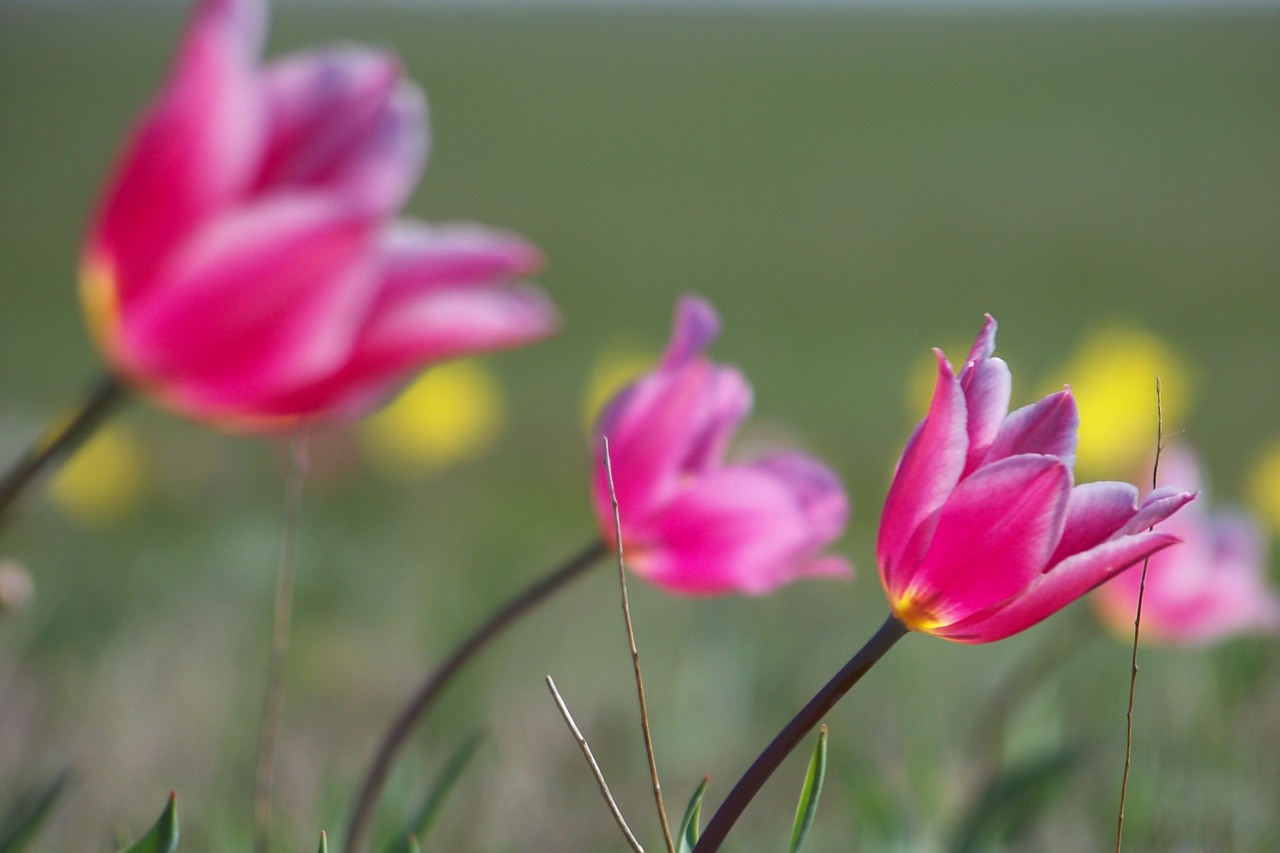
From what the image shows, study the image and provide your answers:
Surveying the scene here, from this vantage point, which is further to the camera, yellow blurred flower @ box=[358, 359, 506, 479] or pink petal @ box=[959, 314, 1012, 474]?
yellow blurred flower @ box=[358, 359, 506, 479]

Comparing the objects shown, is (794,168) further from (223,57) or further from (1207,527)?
(223,57)

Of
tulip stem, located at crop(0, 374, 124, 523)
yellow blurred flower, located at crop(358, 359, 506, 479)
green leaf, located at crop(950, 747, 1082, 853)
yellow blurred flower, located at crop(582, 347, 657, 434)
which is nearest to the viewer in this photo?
tulip stem, located at crop(0, 374, 124, 523)

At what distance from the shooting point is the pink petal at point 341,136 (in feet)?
1.07

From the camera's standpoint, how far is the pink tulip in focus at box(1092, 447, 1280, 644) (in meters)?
0.68

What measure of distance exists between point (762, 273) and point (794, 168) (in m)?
1.64

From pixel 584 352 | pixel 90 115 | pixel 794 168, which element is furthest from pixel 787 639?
pixel 90 115

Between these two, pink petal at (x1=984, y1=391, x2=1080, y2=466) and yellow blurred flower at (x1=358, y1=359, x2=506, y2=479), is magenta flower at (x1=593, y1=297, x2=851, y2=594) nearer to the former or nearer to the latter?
pink petal at (x1=984, y1=391, x2=1080, y2=466)

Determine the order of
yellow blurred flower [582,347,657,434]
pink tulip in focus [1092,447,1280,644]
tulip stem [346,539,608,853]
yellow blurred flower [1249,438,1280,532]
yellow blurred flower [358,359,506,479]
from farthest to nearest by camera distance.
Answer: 1. yellow blurred flower [358,359,506,479]
2. yellow blurred flower [1249,438,1280,532]
3. yellow blurred flower [582,347,657,434]
4. pink tulip in focus [1092,447,1280,644]
5. tulip stem [346,539,608,853]

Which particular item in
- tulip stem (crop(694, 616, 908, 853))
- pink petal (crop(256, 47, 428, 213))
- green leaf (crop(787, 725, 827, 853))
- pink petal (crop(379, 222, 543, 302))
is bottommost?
green leaf (crop(787, 725, 827, 853))

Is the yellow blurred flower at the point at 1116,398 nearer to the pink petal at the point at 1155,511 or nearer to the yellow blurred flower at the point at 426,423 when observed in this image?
the yellow blurred flower at the point at 426,423

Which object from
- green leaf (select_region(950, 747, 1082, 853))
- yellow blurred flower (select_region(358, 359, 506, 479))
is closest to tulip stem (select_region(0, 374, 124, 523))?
green leaf (select_region(950, 747, 1082, 853))

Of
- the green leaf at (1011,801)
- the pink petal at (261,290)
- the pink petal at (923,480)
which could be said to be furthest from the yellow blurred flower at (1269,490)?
the pink petal at (261,290)

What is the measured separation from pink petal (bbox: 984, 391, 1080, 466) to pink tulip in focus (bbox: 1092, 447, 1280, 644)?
0.39m

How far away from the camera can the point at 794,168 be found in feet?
24.0
